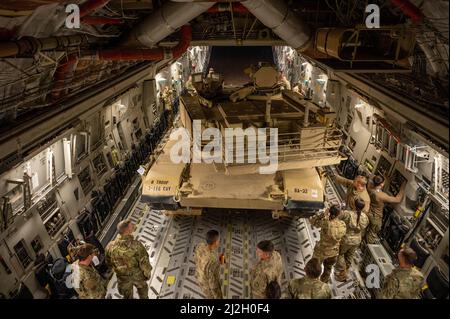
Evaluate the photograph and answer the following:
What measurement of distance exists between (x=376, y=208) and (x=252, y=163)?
8.06 feet

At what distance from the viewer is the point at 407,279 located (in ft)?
12.0

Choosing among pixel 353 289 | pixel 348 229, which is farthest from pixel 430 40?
pixel 353 289

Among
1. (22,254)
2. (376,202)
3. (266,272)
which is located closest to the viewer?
(266,272)

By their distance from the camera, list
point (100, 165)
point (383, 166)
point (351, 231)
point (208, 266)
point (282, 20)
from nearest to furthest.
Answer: point (208, 266) → point (351, 231) → point (282, 20) → point (383, 166) → point (100, 165)

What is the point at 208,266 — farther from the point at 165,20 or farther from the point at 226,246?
the point at 165,20

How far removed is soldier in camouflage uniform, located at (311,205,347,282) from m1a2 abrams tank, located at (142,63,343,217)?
94 cm

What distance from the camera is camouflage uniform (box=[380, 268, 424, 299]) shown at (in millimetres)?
3650

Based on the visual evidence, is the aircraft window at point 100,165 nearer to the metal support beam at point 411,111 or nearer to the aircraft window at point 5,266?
the aircraft window at point 5,266

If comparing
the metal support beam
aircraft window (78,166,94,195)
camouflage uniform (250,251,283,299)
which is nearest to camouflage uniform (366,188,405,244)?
the metal support beam

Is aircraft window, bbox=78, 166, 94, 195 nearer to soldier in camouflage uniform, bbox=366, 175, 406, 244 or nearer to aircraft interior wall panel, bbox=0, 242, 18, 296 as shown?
aircraft interior wall panel, bbox=0, 242, 18, 296

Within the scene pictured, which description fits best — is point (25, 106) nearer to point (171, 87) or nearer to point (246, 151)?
point (246, 151)

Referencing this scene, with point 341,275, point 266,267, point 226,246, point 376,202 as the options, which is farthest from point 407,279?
point 226,246

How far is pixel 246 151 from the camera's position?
19.3 feet

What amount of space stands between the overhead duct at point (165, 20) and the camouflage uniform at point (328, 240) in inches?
193
